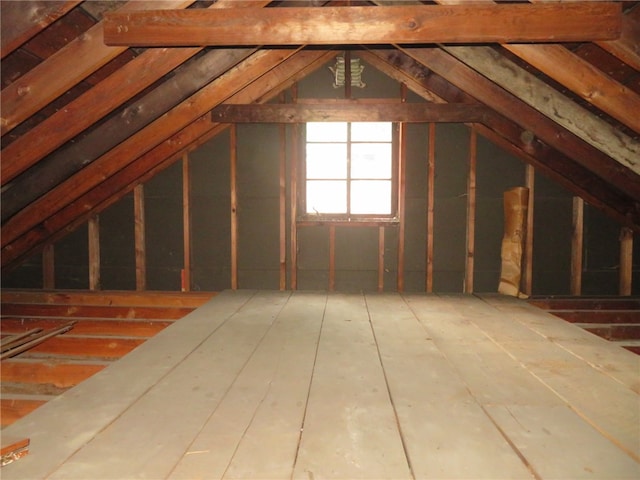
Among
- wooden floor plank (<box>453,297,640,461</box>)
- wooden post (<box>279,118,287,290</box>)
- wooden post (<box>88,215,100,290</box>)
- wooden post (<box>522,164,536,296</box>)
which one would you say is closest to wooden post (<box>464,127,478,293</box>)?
wooden post (<box>522,164,536,296</box>)

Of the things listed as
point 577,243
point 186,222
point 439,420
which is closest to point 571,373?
point 439,420

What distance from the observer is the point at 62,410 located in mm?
1613

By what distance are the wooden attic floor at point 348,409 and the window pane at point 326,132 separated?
2.40 metres

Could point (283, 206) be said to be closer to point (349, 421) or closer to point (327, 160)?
point (327, 160)

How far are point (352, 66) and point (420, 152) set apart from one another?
1096 millimetres

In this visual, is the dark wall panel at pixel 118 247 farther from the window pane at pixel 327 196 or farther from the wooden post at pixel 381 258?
the wooden post at pixel 381 258

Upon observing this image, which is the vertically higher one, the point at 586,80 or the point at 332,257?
the point at 586,80

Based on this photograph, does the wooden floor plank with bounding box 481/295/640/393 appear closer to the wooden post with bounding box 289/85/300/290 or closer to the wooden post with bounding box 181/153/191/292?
the wooden post with bounding box 289/85/300/290

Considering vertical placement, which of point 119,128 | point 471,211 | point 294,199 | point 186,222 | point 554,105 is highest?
point 554,105

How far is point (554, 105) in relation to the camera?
281cm

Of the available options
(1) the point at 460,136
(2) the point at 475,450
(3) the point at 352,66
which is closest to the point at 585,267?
(1) the point at 460,136

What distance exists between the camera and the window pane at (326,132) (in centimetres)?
452

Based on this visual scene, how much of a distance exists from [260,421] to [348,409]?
0.34 meters

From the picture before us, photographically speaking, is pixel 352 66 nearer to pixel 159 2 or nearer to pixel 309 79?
pixel 309 79
